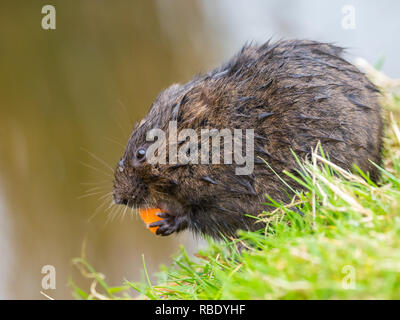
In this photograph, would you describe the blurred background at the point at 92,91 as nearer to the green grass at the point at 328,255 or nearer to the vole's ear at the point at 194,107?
the vole's ear at the point at 194,107

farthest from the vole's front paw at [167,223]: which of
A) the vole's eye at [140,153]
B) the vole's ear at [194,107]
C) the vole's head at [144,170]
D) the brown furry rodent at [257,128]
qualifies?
the vole's ear at [194,107]

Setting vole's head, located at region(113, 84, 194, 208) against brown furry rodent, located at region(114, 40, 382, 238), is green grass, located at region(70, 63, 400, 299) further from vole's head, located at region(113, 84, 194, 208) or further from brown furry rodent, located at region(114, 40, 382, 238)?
vole's head, located at region(113, 84, 194, 208)

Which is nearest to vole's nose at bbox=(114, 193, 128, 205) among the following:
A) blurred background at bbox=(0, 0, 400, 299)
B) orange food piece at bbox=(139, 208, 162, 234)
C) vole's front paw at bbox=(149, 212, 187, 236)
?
orange food piece at bbox=(139, 208, 162, 234)

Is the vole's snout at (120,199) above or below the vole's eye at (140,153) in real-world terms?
below

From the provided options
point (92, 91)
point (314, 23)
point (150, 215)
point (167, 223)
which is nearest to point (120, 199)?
point (150, 215)
